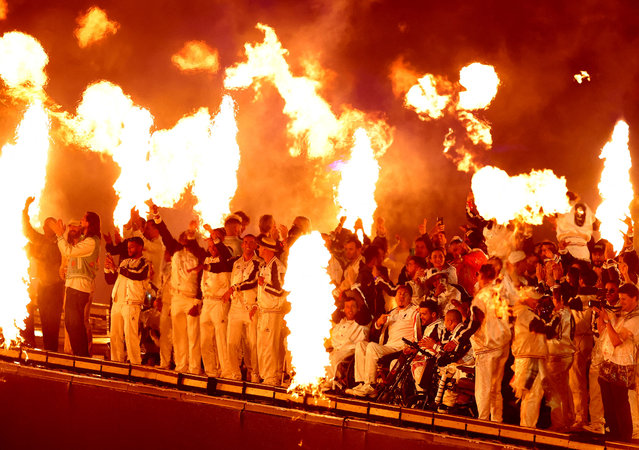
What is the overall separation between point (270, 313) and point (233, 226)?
152cm

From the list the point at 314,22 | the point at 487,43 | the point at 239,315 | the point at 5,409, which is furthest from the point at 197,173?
the point at 5,409

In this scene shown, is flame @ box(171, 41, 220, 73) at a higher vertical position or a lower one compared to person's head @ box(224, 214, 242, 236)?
higher

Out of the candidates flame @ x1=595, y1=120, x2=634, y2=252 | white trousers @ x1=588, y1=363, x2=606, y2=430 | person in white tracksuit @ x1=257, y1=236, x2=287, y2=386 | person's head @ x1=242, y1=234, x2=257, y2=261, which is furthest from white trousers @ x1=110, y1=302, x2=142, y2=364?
flame @ x1=595, y1=120, x2=634, y2=252

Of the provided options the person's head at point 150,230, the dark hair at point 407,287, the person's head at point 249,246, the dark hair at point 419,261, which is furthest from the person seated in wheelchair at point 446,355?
the person's head at point 150,230

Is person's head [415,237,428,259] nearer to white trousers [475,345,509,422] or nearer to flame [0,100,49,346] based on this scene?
white trousers [475,345,509,422]

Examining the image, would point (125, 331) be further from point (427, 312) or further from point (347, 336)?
point (427, 312)

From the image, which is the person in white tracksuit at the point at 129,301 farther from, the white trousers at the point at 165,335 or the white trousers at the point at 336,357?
the white trousers at the point at 336,357

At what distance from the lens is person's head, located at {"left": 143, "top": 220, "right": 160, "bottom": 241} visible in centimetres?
1388

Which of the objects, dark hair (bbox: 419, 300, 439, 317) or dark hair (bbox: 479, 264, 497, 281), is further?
dark hair (bbox: 419, 300, 439, 317)

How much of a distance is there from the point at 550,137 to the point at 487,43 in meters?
2.27

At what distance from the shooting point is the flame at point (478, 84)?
1708 centimetres

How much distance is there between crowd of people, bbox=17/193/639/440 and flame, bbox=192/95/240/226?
4622mm

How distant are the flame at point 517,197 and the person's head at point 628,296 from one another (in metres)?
2.21

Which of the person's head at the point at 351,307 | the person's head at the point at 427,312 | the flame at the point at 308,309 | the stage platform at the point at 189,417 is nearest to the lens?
the stage platform at the point at 189,417
